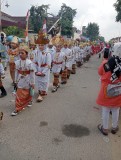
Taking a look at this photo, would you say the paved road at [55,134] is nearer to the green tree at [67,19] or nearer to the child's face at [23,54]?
the child's face at [23,54]

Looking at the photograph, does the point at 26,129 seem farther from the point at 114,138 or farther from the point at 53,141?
the point at 114,138

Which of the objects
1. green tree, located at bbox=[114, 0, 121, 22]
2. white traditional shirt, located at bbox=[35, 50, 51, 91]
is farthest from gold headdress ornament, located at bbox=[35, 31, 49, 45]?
green tree, located at bbox=[114, 0, 121, 22]

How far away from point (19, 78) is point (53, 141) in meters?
2.30

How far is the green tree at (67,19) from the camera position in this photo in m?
41.8

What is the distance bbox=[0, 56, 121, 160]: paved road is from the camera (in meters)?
5.01

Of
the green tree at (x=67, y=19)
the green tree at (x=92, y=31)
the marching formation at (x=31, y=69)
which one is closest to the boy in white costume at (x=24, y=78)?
the marching formation at (x=31, y=69)

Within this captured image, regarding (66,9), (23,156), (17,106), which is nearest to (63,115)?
(17,106)

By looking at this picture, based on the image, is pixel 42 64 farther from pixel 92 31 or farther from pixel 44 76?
pixel 92 31

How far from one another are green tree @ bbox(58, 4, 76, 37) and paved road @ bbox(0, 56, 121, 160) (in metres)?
34.1

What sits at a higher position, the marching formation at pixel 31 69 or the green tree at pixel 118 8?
the green tree at pixel 118 8

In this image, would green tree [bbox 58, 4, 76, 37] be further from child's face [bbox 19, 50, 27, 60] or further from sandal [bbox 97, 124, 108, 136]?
sandal [bbox 97, 124, 108, 136]

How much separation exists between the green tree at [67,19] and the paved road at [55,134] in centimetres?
3409

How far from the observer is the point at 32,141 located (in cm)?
545

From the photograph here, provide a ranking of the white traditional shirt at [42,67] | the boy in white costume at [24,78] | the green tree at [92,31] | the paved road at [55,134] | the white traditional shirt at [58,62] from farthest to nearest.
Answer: the green tree at [92,31] → the white traditional shirt at [58,62] → the white traditional shirt at [42,67] → the boy in white costume at [24,78] → the paved road at [55,134]
